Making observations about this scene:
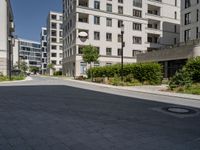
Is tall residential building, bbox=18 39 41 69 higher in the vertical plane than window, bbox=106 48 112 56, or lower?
higher

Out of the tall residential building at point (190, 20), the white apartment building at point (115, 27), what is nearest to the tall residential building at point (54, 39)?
the white apartment building at point (115, 27)

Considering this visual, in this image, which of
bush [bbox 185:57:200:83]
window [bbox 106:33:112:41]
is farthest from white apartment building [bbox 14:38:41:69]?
bush [bbox 185:57:200:83]

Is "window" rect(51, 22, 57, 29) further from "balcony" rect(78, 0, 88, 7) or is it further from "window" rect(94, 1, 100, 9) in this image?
"window" rect(94, 1, 100, 9)

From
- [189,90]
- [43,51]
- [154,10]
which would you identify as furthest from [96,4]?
[43,51]

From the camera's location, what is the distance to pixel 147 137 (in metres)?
5.55

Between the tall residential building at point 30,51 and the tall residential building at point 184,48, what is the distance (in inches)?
5002

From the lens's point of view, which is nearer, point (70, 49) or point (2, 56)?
point (2, 56)

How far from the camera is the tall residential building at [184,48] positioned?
30.0m

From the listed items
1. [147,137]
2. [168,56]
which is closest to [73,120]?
[147,137]

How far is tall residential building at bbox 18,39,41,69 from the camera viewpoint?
15211 cm

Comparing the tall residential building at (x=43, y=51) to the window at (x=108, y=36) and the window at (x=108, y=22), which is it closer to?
the window at (x=108, y=36)

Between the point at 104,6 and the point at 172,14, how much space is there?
69.4ft

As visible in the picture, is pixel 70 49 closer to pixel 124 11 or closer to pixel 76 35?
pixel 76 35

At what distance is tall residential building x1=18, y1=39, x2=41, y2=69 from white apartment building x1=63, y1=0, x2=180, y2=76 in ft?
326
